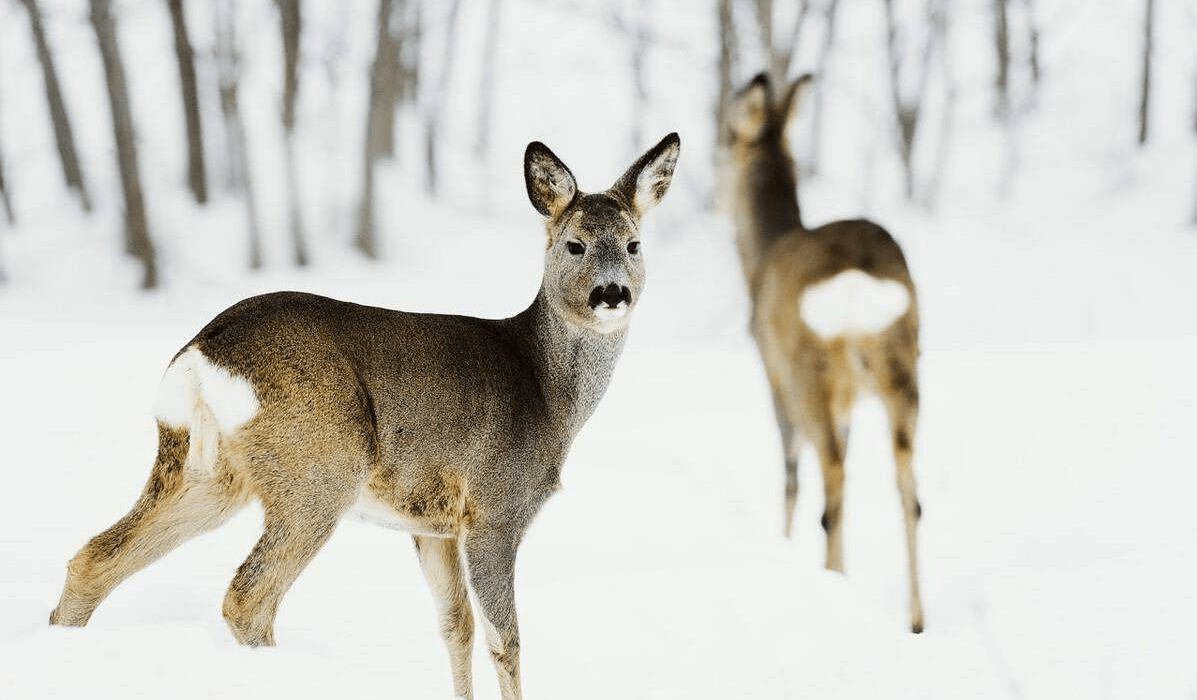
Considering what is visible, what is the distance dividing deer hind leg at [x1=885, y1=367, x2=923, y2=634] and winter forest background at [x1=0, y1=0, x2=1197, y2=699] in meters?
0.21

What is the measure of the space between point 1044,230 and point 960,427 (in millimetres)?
9754

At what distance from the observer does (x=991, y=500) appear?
691cm

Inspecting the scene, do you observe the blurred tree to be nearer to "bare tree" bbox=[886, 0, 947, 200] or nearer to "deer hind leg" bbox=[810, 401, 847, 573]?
"bare tree" bbox=[886, 0, 947, 200]

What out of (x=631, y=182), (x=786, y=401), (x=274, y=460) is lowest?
(x=786, y=401)

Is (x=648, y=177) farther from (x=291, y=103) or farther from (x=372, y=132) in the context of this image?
(x=291, y=103)

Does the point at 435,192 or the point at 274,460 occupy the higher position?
the point at 274,460

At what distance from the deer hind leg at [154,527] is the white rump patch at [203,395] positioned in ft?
0.28

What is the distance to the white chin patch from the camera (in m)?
3.45

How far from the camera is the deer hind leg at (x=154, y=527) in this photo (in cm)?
321

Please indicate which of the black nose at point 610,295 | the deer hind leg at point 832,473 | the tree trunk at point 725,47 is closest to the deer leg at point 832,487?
the deer hind leg at point 832,473

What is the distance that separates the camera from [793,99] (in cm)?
675

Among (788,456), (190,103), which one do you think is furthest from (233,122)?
(788,456)

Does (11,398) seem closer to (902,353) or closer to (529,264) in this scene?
(902,353)

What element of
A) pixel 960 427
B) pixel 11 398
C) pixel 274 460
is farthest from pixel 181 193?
pixel 274 460
